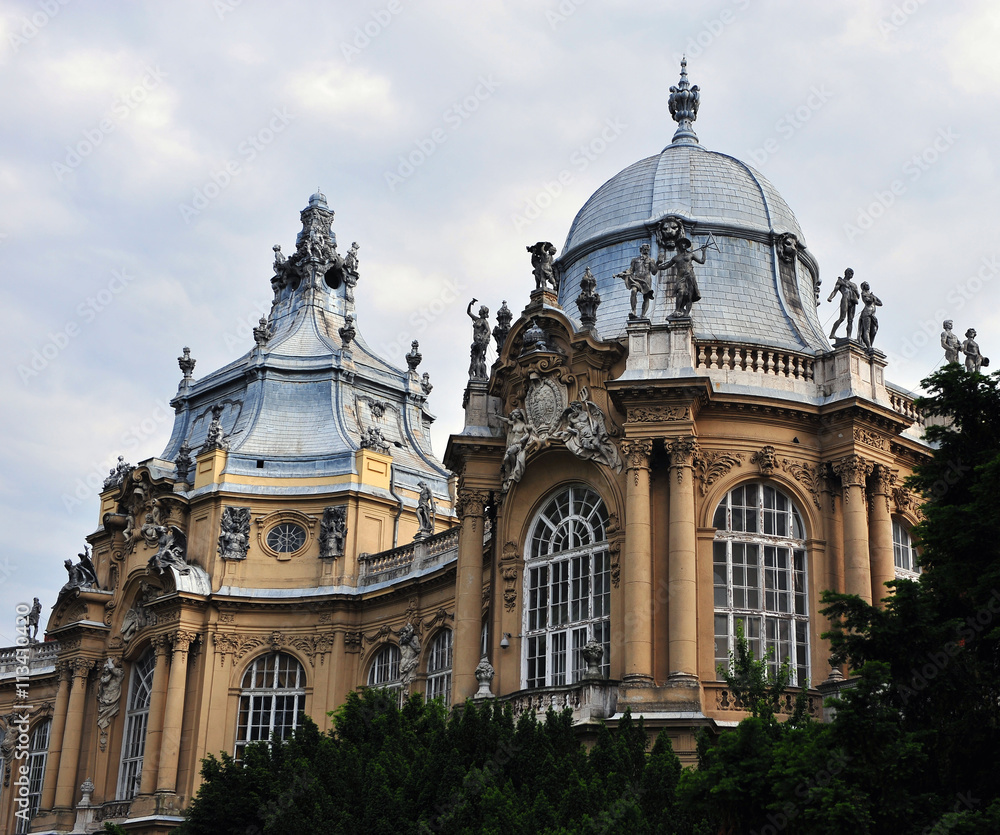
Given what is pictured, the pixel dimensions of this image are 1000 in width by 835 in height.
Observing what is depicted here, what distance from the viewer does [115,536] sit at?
44.3 meters

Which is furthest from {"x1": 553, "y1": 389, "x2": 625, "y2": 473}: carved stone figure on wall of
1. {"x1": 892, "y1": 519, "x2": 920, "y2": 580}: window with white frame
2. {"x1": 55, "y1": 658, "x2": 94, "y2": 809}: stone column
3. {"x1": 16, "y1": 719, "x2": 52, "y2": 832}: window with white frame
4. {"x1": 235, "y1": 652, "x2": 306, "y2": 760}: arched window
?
{"x1": 16, "y1": 719, "x2": 52, "y2": 832}: window with white frame

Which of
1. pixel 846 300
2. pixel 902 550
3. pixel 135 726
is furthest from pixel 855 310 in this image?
pixel 135 726

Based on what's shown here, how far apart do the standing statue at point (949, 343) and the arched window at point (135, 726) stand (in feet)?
81.0

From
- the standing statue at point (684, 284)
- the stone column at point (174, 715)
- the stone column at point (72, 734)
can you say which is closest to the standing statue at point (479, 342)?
the standing statue at point (684, 284)

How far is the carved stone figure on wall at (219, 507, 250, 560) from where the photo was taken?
41562 mm

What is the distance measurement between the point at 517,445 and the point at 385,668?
13183 mm

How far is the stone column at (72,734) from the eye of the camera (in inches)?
1679

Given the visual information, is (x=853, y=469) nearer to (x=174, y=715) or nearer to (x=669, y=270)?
(x=669, y=270)

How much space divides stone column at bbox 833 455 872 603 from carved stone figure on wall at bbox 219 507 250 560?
2047 cm

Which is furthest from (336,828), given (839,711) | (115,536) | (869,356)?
(115,536)

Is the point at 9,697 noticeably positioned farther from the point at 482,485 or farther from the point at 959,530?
the point at 959,530

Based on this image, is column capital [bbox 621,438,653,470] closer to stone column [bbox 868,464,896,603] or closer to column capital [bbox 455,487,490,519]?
column capital [bbox 455,487,490,519]

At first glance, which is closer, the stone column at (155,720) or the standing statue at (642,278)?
the standing statue at (642,278)

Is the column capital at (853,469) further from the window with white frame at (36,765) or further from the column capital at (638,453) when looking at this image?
the window with white frame at (36,765)
